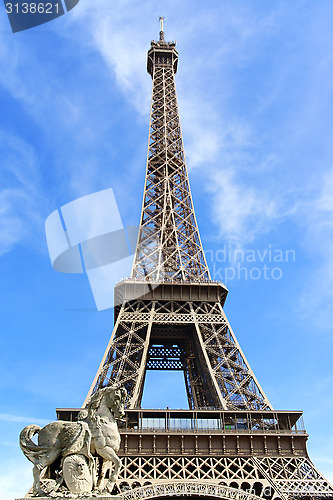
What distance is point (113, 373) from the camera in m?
32.7

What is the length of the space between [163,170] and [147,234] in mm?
8952

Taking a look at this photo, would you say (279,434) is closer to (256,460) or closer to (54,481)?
(256,460)

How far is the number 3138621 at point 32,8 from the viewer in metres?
15.6

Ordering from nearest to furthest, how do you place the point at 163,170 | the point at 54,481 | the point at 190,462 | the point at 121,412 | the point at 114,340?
the point at 54,481, the point at 121,412, the point at 190,462, the point at 114,340, the point at 163,170

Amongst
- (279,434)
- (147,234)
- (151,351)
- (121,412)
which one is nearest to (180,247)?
(147,234)

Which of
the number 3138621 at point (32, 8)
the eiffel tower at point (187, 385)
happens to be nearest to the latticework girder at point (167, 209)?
the eiffel tower at point (187, 385)

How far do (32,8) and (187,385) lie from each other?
34.9 metres

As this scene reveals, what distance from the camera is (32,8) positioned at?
1612 cm

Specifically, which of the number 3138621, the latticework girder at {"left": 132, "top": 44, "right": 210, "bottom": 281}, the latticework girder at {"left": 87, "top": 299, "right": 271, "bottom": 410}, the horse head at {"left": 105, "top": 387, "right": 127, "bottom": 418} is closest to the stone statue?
the horse head at {"left": 105, "top": 387, "right": 127, "bottom": 418}

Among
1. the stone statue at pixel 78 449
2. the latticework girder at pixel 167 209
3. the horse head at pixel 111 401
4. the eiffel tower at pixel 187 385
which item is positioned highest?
the latticework girder at pixel 167 209

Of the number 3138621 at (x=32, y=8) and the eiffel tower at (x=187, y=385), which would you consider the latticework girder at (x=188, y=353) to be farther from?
the number 3138621 at (x=32, y=8)

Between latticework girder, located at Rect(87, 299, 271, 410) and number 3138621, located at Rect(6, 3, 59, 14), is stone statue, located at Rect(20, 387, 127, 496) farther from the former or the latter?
latticework girder, located at Rect(87, 299, 271, 410)

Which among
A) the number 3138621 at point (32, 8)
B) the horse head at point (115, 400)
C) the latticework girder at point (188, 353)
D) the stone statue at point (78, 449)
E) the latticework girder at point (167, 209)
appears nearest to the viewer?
the stone statue at point (78, 449)

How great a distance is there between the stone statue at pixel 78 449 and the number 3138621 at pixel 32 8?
42.4ft
